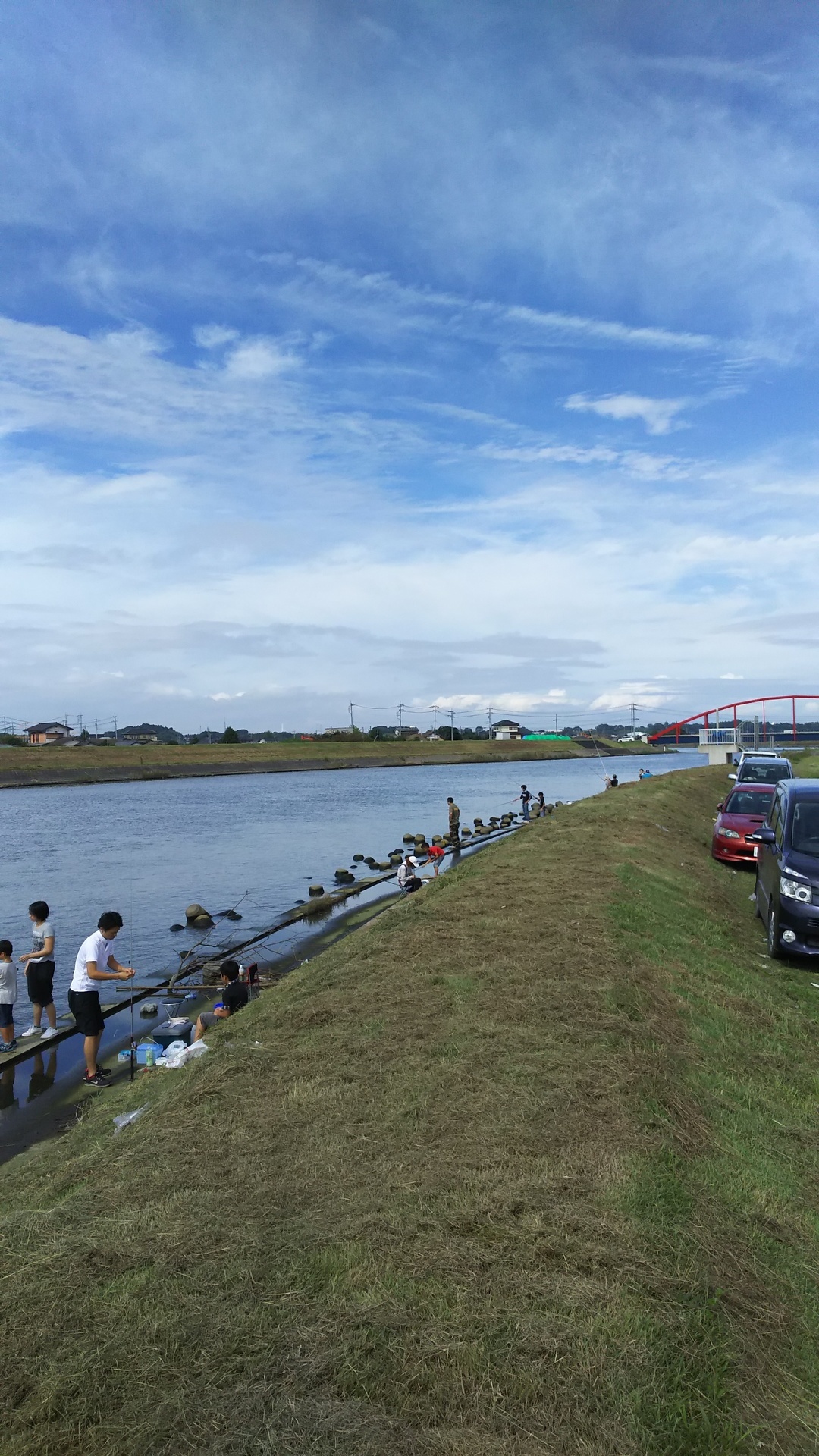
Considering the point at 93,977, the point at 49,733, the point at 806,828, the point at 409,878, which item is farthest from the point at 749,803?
the point at 49,733

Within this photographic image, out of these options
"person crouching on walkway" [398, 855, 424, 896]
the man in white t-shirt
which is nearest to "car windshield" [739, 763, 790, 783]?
"person crouching on walkway" [398, 855, 424, 896]

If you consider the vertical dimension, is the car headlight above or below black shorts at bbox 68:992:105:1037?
above

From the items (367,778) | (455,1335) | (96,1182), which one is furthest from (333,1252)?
(367,778)

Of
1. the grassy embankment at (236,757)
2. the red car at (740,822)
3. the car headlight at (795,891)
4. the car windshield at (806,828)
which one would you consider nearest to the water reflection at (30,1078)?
the car headlight at (795,891)

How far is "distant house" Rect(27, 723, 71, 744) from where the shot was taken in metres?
150

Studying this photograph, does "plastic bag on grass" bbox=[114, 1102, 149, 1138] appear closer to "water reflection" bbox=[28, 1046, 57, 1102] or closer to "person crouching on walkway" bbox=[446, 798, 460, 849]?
"water reflection" bbox=[28, 1046, 57, 1102]

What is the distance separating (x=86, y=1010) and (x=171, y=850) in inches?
1131

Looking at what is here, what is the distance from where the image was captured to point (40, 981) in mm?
12359

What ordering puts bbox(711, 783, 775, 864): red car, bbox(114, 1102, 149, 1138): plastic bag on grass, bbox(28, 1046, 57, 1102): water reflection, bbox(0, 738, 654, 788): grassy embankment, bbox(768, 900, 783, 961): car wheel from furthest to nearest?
1. bbox(0, 738, 654, 788): grassy embankment
2. bbox(711, 783, 775, 864): red car
3. bbox(28, 1046, 57, 1102): water reflection
4. bbox(768, 900, 783, 961): car wheel
5. bbox(114, 1102, 149, 1138): plastic bag on grass

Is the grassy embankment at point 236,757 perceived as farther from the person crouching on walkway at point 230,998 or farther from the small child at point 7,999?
the person crouching on walkway at point 230,998

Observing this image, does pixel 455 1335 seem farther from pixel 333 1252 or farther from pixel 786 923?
pixel 786 923

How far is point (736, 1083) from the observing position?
6711 mm

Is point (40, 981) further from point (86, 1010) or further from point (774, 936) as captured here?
point (774, 936)

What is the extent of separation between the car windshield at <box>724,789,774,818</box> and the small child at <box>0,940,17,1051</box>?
14966 millimetres
